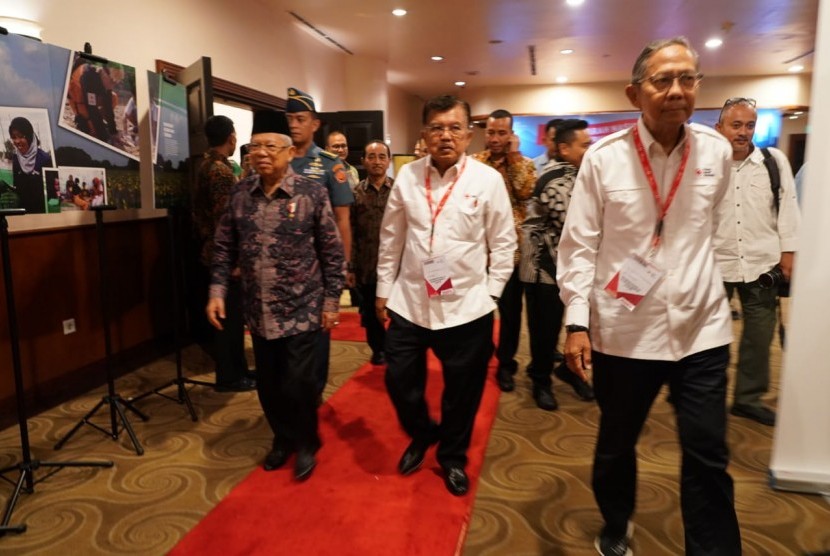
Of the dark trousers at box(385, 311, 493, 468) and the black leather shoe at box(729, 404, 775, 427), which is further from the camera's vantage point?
the black leather shoe at box(729, 404, 775, 427)

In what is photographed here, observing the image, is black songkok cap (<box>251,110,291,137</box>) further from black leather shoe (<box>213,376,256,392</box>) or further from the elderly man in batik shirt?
black leather shoe (<box>213,376,256,392</box>)

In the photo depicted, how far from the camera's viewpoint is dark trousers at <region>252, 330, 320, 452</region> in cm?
226

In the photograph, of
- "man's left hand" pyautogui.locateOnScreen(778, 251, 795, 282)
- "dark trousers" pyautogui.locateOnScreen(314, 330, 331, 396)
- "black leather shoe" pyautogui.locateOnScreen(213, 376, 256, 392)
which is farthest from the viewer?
"black leather shoe" pyautogui.locateOnScreen(213, 376, 256, 392)

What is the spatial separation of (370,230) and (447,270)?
5.88ft

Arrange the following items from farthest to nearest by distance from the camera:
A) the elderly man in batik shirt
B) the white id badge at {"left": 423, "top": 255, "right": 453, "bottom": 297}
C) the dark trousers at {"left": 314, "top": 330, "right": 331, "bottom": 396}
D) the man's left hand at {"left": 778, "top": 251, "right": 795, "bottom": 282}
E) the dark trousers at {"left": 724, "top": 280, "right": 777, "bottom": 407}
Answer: the elderly man in batik shirt, the dark trousers at {"left": 724, "top": 280, "right": 777, "bottom": 407}, the man's left hand at {"left": 778, "top": 251, "right": 795, "bottom": 282}, the dark trousers at {"left": 314, "top": 330, "right": 331, "bottom": 396}, the white id badge at {"left": 423, "top": 255, "right": 453, "bottom": 297}

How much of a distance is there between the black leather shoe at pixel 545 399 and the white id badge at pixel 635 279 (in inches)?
66.4

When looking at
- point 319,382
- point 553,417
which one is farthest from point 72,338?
point 553,417

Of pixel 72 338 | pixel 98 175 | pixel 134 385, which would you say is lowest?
pixel 134 385

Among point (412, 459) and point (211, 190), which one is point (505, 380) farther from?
point (211, 190)

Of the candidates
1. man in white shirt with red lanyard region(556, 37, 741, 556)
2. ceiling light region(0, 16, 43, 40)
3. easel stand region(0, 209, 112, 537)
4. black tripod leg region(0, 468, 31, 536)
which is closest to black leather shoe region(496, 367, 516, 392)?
man in white shirt with red lanyard region(556, 37, 741, 556)

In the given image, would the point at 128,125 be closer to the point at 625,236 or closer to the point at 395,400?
the point at 395,400

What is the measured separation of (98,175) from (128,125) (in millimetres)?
462

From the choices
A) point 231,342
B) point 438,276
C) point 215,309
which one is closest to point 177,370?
point 231,342

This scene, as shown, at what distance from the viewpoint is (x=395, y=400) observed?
2207 mm
